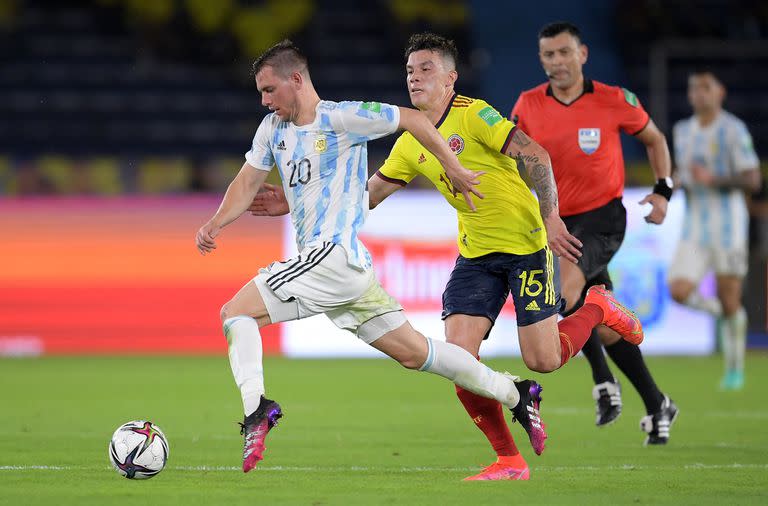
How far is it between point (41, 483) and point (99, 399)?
15.6ft

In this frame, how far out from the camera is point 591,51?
67.7ft

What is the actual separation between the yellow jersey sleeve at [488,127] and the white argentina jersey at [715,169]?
19.1ft

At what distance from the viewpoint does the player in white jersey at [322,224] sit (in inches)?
241

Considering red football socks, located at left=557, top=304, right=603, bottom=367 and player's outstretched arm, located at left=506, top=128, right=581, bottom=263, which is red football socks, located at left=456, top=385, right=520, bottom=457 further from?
player's outstretched arm, located at left=506, top=128, right=581, bottom=263

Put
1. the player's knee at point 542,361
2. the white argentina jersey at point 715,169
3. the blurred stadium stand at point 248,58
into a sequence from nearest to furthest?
the player's knee at point 542,361 < the white argentina jersey at point 715,169 < the blurred stadium stand at point 248,58

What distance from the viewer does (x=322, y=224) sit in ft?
20.4

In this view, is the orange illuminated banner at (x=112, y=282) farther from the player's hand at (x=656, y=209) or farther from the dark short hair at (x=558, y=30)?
the player's hand at (x=656, y=209)

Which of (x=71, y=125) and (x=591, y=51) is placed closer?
(x=71, y=125)

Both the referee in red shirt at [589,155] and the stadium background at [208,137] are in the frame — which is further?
the stadium background at [208,137]

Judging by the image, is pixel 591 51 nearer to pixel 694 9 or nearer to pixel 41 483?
pixel 694 9

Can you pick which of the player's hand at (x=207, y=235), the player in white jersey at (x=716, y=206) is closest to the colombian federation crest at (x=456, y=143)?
the player's hand at (x=207, y=235)

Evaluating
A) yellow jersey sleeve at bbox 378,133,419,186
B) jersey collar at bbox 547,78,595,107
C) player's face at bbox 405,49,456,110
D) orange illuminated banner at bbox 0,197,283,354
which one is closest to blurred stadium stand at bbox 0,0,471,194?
orange illuminated banner at bbox 0,197,283,354

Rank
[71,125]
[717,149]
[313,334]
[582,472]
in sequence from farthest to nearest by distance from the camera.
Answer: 1. [71,125]
2. [313,334]
3. [717,149]
4. [582,472]

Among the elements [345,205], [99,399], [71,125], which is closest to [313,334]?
[99,399]
